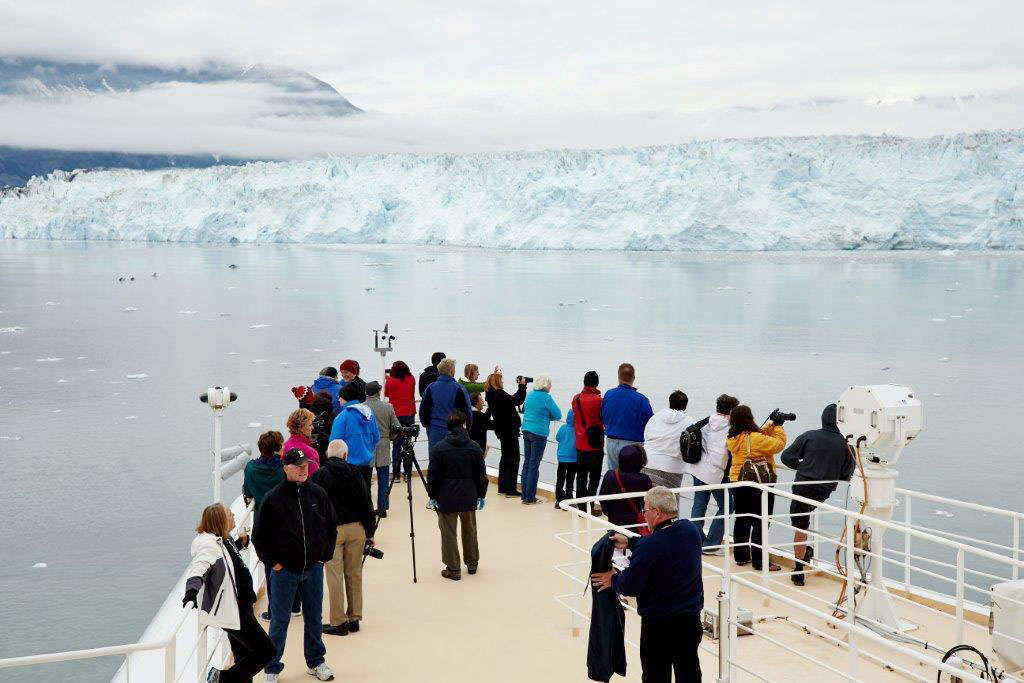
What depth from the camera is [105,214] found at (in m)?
94.3

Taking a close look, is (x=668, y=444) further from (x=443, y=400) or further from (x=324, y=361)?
(x=324, y=361)

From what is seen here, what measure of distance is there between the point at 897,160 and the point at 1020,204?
8.95 m

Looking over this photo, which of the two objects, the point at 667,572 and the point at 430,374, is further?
the point at 430,374

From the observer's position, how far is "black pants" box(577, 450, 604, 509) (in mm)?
7199

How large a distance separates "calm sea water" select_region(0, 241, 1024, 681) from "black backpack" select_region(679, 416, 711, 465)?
4.72 metres

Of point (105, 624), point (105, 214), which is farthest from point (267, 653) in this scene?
point (105, 214)

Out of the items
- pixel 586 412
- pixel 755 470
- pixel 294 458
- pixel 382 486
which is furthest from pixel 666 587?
pixel 382 486

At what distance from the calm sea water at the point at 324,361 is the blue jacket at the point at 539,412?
3.72 meters

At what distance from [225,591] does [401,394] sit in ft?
13.6

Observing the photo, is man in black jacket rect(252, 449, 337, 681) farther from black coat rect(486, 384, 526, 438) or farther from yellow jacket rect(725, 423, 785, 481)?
black coat rect(486, 384, 526, 438)

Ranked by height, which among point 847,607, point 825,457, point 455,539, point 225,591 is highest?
point 825,457

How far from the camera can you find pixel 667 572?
11.8ft

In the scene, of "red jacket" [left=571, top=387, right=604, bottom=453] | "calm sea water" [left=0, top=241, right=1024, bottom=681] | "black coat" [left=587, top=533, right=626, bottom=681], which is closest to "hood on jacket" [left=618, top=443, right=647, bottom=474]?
"black coat" [left=587, top=533, right=626, bottom=681]

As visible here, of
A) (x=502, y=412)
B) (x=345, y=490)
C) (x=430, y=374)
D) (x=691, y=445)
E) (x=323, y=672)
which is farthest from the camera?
(x=430, y=374)
